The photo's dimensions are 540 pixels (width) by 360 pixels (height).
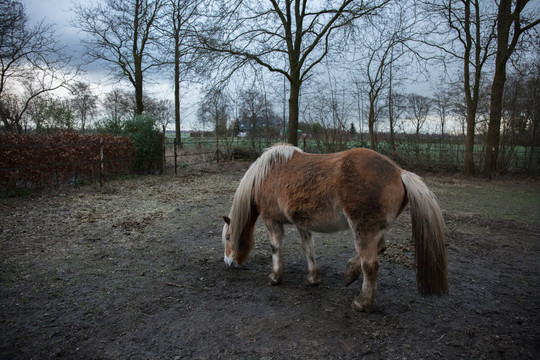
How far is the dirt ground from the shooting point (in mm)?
2348

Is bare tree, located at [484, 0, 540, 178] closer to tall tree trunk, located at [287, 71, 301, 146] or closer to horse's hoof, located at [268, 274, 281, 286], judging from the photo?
tall tree trunk, located at [287, 71, 301, 146]

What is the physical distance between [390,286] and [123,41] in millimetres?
17921

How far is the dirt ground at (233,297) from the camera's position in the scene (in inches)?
92.4

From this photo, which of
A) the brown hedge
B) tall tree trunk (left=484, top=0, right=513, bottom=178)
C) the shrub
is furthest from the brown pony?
tall tree trunk (left=484, top=0, right=513, bottom=178)

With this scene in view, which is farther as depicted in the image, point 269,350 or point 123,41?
point 123,41

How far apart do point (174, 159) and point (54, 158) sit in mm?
5044

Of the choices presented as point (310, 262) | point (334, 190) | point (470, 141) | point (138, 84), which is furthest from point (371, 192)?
point (138, 84)

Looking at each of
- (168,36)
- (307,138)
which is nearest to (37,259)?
(168,36)

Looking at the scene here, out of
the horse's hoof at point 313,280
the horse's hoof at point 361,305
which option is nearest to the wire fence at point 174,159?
the horse's hoof at point 313,280

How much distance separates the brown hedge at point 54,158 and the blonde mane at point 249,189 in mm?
6747

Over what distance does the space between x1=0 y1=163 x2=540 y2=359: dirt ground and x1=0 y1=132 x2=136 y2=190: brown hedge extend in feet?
6.96

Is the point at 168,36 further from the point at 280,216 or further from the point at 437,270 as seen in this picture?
the point at 437,270

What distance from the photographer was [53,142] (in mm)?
8289

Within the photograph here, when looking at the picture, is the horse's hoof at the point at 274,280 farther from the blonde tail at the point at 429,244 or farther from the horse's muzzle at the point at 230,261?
the blonde tail at the point at 429,244
